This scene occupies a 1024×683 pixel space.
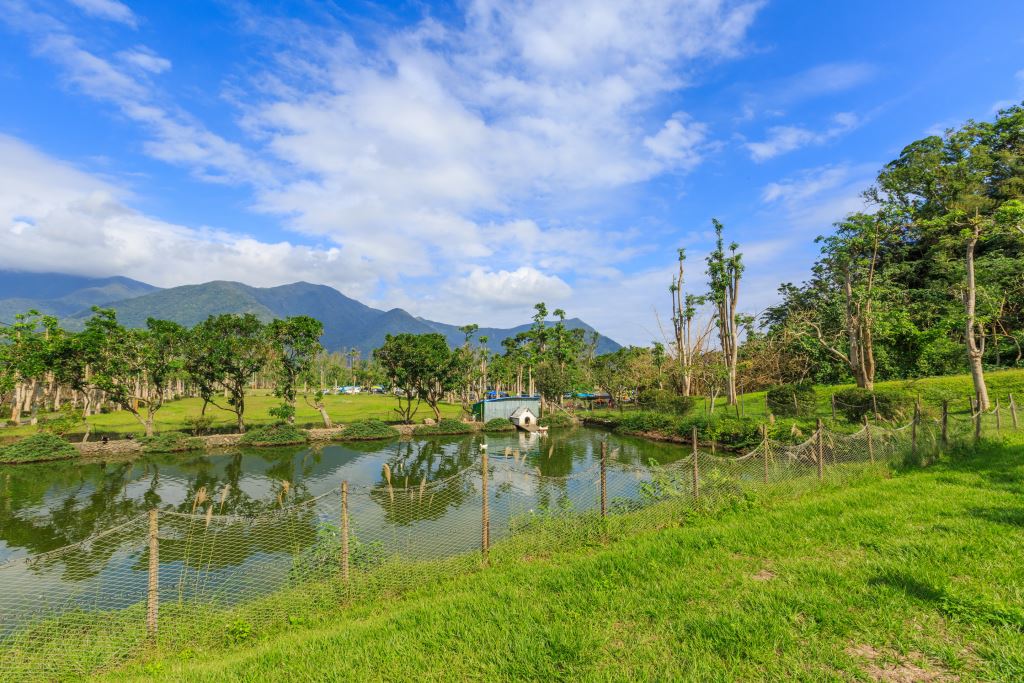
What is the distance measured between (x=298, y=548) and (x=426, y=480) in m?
12.0

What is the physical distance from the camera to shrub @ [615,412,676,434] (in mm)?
32344

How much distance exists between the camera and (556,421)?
42531mm

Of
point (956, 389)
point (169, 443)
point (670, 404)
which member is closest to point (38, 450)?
point (169, 443)

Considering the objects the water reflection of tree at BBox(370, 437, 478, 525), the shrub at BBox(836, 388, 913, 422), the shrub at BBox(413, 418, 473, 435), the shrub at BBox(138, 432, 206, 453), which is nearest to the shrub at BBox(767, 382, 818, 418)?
the shrub at BBox(836, 388, 913, 422)

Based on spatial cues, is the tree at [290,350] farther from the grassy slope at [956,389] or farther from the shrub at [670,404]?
the grassy slope at [956,389]

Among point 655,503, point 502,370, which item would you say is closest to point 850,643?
point 655,503

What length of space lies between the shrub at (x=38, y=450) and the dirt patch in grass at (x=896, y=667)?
35717mm

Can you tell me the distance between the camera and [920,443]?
509 inches

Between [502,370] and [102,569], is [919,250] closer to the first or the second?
[502,370]

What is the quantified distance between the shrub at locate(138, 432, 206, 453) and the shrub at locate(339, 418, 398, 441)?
905 centimetres

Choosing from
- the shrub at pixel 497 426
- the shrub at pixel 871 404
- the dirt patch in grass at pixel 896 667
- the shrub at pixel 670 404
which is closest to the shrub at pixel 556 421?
the shrub at pixel 497 426

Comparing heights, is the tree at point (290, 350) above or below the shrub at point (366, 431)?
above

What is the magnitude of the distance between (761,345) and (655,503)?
4331cm

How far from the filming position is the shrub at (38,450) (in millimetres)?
24359
